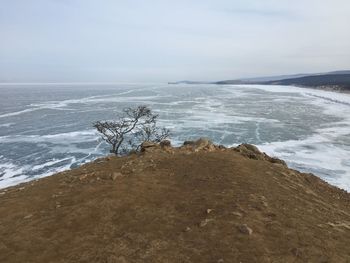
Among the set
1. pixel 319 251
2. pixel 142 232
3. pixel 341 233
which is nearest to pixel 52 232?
pixel 142 232

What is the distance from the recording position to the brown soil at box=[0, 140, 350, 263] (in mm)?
8008

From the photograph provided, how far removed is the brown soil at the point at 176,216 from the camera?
8.01 metres

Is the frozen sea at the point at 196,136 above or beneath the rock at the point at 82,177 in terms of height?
beneath

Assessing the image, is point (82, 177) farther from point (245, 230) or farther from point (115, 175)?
point (245, 230)

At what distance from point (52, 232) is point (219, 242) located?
350 cm

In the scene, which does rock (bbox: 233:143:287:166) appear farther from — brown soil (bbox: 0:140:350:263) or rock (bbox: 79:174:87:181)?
rock (bbox: 79:174:87:181)

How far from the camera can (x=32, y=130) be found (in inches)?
1971

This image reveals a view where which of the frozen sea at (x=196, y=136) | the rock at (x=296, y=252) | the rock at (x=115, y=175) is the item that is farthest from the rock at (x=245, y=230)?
the frozen sea at (x=196, y=136)

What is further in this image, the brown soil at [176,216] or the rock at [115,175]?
the rock at [115,175]

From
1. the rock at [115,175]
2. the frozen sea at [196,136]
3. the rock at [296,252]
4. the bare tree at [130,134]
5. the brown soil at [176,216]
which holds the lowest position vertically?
the frozen sea at [196,136]

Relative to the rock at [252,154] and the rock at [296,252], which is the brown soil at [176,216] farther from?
the rock at [252,154]

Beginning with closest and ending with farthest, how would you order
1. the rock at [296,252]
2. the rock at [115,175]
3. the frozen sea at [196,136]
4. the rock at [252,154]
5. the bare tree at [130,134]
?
the rock at [296,252]
the rock at [115,175]
the rock at [252,154]
the bare tree at [130,134]
the frozen sea at [196,136]

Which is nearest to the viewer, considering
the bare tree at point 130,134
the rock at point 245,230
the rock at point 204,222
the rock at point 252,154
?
the rock at point 245,230

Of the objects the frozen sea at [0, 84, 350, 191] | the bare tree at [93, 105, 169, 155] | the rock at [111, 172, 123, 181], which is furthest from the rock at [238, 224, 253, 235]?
the frozen sea at [0, 84, 350, 191]
